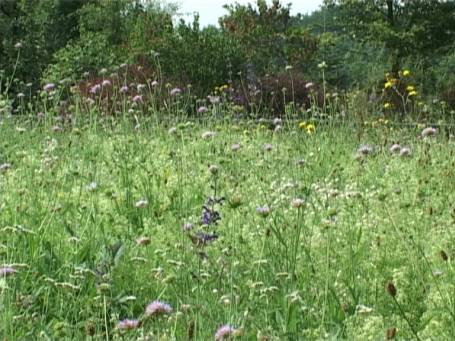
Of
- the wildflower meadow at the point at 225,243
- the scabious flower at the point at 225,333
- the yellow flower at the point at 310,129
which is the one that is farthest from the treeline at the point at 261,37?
the scabious flower at the point at 225,333

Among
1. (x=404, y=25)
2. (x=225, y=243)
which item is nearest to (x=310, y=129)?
(x=225, y=243)

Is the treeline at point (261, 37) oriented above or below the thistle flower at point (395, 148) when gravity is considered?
above

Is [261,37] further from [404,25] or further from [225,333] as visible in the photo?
[225,333]

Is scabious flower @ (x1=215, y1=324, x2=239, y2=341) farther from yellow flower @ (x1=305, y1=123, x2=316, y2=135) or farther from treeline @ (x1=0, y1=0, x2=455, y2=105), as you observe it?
treeline @ (x1=0, y1=0, x2=455, y2=105)

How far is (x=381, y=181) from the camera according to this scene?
395cm

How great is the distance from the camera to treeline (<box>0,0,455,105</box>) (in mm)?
15352

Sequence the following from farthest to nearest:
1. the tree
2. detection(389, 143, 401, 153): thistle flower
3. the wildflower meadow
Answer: the tree, detection(389, 143, 401, 153): thistle flower, the wildflower meadow

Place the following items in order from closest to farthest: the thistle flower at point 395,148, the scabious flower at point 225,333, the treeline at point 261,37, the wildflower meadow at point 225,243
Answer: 1. the scabious flower at point 225,333
2. the wildflower meadow at point 225,243
3. the thistle flower at point 395,148
4. the treeline at point 261,37

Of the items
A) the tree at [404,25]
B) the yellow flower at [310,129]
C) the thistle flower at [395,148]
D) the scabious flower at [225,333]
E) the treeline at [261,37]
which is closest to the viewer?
the scabious flower at [225,333]

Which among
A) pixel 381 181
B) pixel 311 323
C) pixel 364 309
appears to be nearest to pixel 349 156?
pixel 381 181

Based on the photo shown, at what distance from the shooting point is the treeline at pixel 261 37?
50.4ft

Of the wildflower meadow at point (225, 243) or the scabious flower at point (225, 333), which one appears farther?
the wildflower meadow at point (225, 243)

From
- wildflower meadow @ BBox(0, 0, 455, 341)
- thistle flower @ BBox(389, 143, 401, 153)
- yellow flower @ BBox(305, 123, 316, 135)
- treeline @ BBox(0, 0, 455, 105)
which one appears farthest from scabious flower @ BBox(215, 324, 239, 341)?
treeline @ BBox(0, 0, 455, 105)

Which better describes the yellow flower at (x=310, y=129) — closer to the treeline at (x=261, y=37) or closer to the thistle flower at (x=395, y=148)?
the thistle flower at (x=395, y=148)
